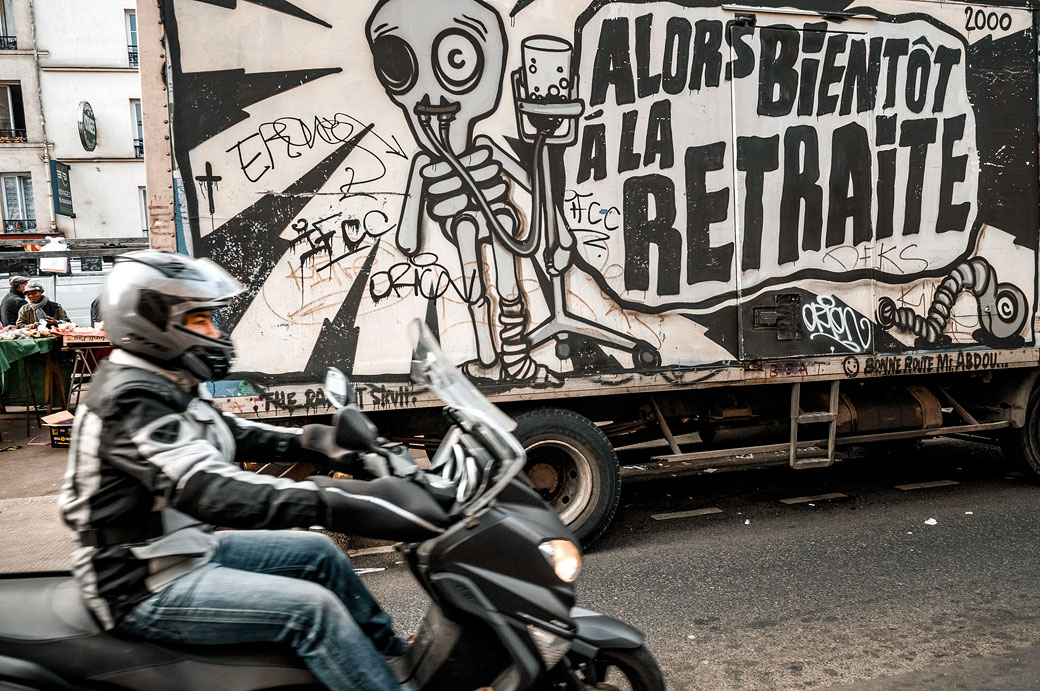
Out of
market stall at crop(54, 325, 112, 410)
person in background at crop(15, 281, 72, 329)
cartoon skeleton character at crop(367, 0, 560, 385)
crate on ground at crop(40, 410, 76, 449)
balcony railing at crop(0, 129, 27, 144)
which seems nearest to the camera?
cartoon skeleton character at crop(367, 0, 560, 385)

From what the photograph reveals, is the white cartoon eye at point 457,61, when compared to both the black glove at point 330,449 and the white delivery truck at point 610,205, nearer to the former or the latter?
the white delivery truck at point 610,205

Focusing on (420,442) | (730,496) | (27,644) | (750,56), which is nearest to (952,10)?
(750,56)

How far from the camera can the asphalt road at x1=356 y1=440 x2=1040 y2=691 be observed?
137 inches

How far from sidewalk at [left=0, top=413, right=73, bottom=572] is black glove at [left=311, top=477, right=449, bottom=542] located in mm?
3936

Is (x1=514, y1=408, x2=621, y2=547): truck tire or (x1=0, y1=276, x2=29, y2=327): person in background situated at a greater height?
(x1=0, y1=276, x2=29, y2=327): person in background

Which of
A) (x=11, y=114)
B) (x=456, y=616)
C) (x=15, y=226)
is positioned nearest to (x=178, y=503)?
(x=456, y=616)

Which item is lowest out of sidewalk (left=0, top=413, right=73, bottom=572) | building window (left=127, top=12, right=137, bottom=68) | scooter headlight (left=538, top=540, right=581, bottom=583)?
sidewalk (left=0, top=413, right=73, bottom=572)

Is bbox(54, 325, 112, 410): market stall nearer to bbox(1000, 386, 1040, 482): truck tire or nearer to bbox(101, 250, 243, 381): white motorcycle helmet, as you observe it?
bbox(101, 250, 243, 381): white motorcycle helmet

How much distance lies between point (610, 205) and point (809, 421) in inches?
85.3

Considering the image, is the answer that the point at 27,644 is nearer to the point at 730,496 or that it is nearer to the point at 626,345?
the point at 626,345

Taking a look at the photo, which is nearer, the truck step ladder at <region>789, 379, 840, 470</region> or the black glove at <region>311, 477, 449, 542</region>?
the black glove at <region>311, 477, 449, 542</region>

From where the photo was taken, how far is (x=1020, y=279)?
6043 millimetres

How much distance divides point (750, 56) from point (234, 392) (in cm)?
406

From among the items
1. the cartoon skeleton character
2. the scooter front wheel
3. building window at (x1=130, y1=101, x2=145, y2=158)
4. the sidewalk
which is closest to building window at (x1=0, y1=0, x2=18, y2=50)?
building window at (x1=130, y1=101, x2=145, y2=158)
